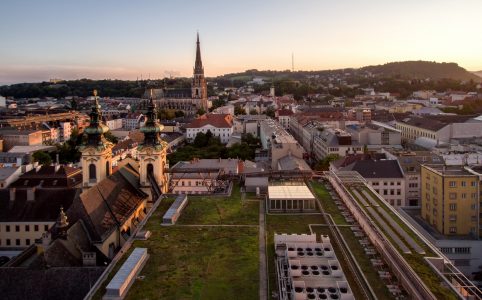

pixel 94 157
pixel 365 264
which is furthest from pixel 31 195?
pixel 365 264

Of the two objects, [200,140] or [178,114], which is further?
[178,114]

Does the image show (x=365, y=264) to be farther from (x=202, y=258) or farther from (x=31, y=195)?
(x=31, y=195)

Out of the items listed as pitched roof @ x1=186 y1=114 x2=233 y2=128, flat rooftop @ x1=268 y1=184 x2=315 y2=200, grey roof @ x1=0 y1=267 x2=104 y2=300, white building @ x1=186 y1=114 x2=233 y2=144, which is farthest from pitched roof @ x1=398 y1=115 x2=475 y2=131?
grey roof @ x1=0 y1=267 x2=104 y2=300

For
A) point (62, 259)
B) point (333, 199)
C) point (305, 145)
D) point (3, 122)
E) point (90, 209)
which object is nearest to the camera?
point (62, 259)

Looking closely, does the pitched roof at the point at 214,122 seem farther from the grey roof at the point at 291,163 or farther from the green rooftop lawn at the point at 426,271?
the green rooftop lawn at the point at 426,271

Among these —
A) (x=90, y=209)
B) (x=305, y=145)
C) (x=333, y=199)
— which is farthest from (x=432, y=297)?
(x=305, y=145)

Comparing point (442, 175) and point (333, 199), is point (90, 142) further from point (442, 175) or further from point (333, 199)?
point (442, 175)

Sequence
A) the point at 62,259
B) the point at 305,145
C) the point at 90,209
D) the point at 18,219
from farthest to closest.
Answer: the point at 305,145
the point at 18,219
the point at 90,209
the point at 62,259

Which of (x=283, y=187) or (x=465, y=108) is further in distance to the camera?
(x=465, y=108)

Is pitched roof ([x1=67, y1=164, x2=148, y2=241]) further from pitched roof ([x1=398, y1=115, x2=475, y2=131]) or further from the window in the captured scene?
pitched roof ([x1=398, y1=115, x2=475, y2=131])
